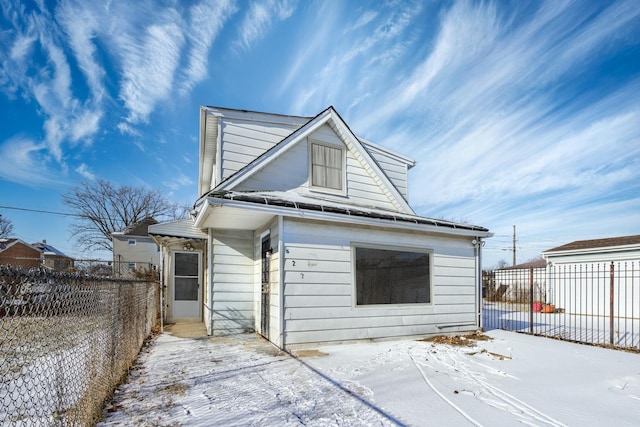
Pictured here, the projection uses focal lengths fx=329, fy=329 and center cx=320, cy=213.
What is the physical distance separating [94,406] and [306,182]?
→ 21.2ft

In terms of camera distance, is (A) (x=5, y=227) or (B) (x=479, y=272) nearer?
(B) (x=479, y=272)

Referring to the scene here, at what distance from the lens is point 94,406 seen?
308 centimetres

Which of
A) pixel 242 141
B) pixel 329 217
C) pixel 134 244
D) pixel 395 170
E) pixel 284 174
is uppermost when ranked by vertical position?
pixel 242 141

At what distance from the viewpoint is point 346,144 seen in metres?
9.41

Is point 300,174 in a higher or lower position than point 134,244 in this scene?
higher

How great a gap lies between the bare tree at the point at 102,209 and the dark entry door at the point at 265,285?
28549 mm

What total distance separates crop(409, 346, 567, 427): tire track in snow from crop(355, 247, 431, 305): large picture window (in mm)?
1564

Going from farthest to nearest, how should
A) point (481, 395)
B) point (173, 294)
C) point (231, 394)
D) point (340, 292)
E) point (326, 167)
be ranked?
1. point (173, 294)
2. point (326, 167)
3. point (340, 292)
4. point (481, 395)
5. point (231, 394)

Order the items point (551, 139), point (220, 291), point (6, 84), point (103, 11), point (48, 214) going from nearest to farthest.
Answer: point (103, 11) < point (220, 291) < point (551, 139) < point (6, 84) < point (48, 214)

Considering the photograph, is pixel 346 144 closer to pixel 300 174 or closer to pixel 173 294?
pixel 300 174

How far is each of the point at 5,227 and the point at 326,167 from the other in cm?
4450

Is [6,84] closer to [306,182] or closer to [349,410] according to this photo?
[306,182]

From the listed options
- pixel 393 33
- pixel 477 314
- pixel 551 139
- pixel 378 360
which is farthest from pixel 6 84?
pixel 551 139

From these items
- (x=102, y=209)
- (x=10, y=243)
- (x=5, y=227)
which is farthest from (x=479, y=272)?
(x=5, y=227)
